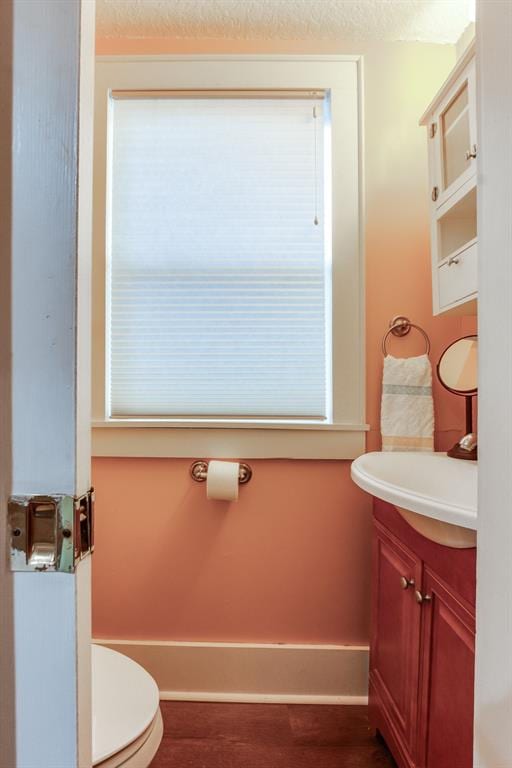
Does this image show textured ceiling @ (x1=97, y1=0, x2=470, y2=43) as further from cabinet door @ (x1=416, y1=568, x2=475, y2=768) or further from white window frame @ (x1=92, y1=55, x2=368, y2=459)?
cabinet door @ (x1=416, y1=568, x2=475, y2=768)

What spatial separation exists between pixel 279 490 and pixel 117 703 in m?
0.81

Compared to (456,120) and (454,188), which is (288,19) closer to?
(456,120)

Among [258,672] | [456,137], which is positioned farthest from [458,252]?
[258,672]

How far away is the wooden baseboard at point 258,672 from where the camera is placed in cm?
148

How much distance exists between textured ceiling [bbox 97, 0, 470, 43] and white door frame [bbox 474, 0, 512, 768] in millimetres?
1195

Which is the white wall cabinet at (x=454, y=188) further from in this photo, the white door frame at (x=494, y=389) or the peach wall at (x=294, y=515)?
the white door frame at (x=494, y=389)

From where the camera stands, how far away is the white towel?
145cm

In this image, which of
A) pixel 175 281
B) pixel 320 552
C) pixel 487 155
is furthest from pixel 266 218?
pixel 320 552

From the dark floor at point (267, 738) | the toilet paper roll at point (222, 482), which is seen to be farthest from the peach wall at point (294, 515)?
the dark floor at point (267, 738)

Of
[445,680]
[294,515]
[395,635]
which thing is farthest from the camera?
[294,515]

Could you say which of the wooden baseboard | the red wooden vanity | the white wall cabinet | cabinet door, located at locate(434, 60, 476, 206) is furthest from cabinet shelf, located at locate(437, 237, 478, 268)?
the wooden baseboard

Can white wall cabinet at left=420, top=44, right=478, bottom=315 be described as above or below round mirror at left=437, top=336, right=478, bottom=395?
above

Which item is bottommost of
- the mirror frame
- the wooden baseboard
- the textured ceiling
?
the wooden baseboard

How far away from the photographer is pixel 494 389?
48cm
